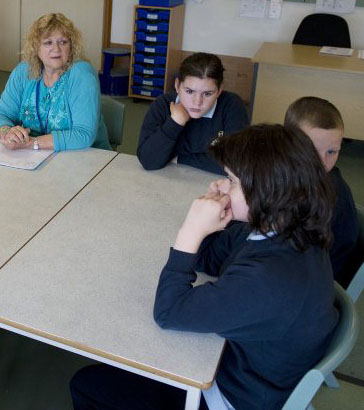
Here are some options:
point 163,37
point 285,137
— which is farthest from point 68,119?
point 163,37

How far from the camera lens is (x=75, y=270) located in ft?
3.98

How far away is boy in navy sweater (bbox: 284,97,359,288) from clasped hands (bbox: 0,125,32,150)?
980mm

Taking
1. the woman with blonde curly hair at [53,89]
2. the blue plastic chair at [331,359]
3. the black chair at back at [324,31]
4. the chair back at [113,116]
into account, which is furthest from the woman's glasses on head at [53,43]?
the black chair at back at [324,31]

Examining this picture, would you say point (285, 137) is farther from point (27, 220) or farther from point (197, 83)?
point (197, 83)

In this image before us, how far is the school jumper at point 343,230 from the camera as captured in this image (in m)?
1.44

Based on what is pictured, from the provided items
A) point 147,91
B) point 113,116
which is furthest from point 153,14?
point 113,116

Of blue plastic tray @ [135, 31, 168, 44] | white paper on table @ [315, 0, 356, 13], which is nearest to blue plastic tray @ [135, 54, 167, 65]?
blue plastic tray @ [135, 31, 168, 44]

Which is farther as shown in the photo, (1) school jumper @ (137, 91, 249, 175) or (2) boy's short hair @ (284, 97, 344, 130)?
(1) school jumper @ (137, 91, 249, 175)

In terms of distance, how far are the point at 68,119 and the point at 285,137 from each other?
1330 mm

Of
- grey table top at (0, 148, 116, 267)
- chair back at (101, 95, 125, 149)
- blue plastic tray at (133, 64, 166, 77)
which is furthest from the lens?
blue plastic tray at (133, 64, 166, 77)

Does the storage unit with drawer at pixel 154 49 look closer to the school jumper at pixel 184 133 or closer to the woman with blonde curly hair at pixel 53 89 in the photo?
the woman with blonde curly hair at pixel 53 89

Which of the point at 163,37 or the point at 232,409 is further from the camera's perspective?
the point at 163,37

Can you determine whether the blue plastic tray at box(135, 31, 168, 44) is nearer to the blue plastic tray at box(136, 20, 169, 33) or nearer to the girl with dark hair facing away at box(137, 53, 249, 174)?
the blue plastic tray at box(136, 20, 169, 33)

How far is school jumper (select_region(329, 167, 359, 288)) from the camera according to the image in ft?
4.73
